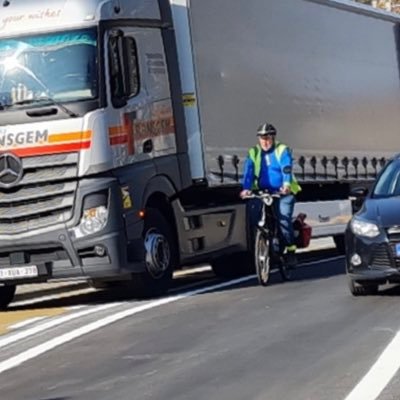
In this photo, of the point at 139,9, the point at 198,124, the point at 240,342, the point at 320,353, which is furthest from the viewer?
the point at 198,124

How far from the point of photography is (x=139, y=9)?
1559 cm

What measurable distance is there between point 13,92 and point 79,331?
3.31 meters

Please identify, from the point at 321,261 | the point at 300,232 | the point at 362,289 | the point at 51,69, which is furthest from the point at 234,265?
the point at 51,69

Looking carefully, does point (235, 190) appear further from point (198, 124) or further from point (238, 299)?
point (238, 299)

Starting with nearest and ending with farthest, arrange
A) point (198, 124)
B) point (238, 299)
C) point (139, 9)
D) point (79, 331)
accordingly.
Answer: point (79, 331) < point (238, 299) < point (139, 9) < point (198, 124)

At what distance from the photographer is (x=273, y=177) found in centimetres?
1644

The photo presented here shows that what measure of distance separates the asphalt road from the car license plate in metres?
0.61

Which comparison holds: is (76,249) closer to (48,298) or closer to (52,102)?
(52,102)

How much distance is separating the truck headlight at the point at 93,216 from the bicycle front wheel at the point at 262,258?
2228mm

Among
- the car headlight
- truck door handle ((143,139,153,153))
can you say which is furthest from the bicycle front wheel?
the car headlight

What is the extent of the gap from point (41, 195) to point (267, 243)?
3068 millimetres

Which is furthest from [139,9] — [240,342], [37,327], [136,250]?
[240,342]

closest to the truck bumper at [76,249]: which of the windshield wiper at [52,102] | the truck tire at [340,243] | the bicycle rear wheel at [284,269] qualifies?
the windshield wiper at [52,102]

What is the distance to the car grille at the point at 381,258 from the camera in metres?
13.5
